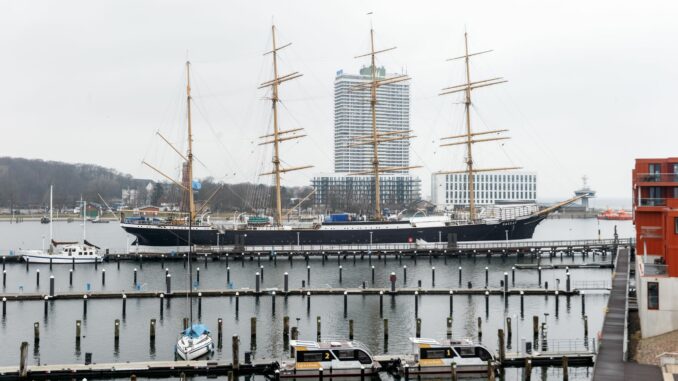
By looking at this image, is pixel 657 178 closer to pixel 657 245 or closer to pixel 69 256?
pixel 657 245

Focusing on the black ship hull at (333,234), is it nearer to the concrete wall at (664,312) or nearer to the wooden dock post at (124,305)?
the wooden dock post at (124,305)

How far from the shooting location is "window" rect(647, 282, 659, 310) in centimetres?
2895

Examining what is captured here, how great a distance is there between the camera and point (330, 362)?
A: 101ft

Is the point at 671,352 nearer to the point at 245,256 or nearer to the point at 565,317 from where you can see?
the point at 565,317

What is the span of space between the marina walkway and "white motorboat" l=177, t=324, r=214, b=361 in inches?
670

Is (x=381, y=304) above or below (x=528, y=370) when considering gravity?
above

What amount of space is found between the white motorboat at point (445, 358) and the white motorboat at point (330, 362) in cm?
159

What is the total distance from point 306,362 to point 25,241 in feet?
326

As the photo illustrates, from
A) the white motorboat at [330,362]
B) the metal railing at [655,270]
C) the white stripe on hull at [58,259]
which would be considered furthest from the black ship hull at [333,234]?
the white motorboat at [330,362]

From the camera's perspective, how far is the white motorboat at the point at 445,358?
30.5m

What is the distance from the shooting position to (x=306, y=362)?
30.7 m

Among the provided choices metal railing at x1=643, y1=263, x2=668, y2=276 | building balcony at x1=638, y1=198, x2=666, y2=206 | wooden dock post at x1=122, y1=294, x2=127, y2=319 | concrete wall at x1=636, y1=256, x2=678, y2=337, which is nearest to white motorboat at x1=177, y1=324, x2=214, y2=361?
wooden dock post at x1=122, y1=294, x2=127, y2=319

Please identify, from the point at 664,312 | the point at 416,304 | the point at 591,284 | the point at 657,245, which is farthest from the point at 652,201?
the point at 591,284

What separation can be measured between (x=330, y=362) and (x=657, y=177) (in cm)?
2140
